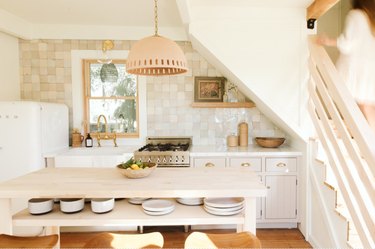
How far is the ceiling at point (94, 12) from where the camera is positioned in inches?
117

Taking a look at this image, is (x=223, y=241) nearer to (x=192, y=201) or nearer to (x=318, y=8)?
(x=192, y=201)

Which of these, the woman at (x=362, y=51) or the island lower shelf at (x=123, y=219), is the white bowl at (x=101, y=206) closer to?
the island lower shelf at (x=123, y=219)

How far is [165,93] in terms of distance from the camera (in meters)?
3.89

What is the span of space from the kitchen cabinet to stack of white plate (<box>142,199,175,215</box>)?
139cm

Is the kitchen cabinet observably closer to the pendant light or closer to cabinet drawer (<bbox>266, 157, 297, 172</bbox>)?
cabinet drawer (<bbox>266, 157, 297, 172</bbox>)

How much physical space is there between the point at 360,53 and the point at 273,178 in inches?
64.9

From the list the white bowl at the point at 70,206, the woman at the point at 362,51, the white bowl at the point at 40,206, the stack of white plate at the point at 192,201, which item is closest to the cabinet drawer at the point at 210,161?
the stack of white plate at the point at 192,201

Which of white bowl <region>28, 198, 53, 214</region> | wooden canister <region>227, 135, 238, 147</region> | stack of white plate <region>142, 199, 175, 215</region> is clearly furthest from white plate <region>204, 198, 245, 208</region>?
wooden canister <region>227, 135, 238, 147</region>

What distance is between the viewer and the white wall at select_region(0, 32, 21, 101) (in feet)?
11.6

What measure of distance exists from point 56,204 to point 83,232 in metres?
1.51

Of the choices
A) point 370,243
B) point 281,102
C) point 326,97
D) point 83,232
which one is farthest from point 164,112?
point 370,243

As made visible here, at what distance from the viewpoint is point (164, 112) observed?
3908mm

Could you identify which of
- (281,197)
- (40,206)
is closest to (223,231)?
(281,197)

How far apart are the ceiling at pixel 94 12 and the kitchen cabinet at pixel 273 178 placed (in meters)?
1.88
